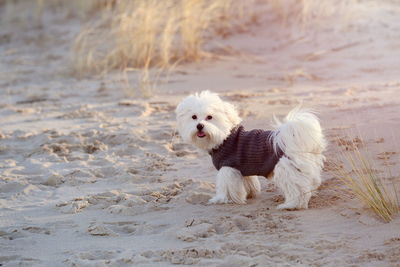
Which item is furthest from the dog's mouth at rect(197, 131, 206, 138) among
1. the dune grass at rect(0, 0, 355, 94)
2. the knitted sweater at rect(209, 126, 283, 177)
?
the dune grass at rect(0, 0, 355, 94)

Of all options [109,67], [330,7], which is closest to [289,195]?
[109,67]

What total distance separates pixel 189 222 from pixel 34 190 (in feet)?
5.41

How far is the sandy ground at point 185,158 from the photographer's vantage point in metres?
4.14

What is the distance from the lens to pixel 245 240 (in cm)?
422

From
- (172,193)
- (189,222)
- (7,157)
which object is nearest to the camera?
(189,222)

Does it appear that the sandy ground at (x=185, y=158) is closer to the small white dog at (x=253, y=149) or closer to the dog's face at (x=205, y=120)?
the small white dog at (x=253, y=149)

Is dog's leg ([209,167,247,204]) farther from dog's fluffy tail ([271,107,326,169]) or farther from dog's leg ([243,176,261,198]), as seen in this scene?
dog's fluffy tail ([271,107,326,169])

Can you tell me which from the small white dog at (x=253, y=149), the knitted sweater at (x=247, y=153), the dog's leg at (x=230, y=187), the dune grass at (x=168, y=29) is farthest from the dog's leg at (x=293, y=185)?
the dune grass at (x=168, y=29)

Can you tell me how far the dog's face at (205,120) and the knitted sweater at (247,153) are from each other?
0.08m

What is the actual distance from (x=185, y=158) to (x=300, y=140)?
192 centimetres

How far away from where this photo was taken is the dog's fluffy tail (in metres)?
4.68

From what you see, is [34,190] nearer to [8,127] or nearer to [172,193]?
[172,193]

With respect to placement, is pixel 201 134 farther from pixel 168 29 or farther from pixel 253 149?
pixel 168 29

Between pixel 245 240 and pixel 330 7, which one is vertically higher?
pixel 330 7
